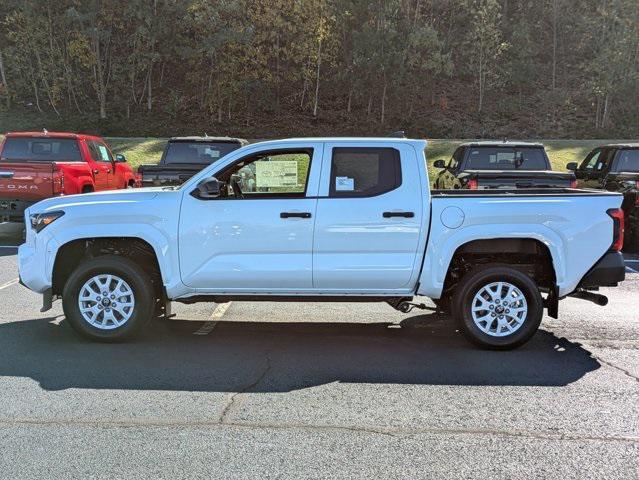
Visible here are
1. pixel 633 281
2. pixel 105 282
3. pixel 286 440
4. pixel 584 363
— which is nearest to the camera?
pixel 286 440

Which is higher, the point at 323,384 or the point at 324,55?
the point at 324,55

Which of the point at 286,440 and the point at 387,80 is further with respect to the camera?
the point at 387,80

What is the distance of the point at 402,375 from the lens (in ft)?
16.6

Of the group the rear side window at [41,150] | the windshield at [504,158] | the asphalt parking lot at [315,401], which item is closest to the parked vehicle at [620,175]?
the windshield at [504,158]

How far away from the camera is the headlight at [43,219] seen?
5789mm

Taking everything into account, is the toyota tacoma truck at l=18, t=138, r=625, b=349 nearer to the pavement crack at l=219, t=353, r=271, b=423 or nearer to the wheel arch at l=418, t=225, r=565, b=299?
the wheel arch at l=418, t=225, r=565, b=299

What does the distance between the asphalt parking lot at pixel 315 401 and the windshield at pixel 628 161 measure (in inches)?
298

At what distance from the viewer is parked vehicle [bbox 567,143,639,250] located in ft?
38.1

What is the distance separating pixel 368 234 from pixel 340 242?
10.7 inches

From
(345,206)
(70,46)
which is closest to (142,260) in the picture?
(345,206)

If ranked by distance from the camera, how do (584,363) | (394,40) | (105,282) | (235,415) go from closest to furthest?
(235,415)
(584,363)
(105,282)
(394,40)

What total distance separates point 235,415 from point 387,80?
2886 cm

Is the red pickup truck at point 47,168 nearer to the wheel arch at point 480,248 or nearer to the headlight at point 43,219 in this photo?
the headlight at point 43,219

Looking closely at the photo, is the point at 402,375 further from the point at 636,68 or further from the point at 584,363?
the point at 636,68
